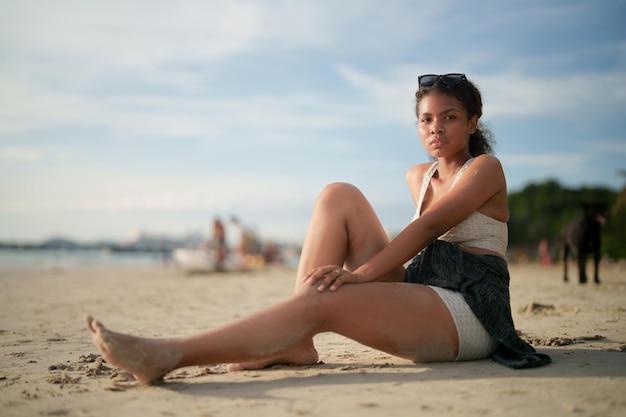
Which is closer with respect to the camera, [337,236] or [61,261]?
[337,236]

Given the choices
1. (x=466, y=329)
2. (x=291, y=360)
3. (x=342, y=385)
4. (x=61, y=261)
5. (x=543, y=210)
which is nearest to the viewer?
(x=342, y=385)

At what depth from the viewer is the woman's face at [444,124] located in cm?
320

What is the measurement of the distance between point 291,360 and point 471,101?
1.85m

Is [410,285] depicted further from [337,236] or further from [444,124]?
[444,124]

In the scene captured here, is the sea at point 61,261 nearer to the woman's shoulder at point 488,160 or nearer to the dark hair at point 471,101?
the dark hair at point 471,101

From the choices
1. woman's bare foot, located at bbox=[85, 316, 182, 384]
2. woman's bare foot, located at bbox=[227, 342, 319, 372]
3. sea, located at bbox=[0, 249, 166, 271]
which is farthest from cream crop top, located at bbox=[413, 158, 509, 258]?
sea, located at bbox=[0, 249, 166, 271]

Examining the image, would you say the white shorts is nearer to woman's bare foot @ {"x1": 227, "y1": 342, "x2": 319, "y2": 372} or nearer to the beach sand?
the beach sand

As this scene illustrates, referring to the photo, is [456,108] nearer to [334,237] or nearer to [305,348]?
[334,237]

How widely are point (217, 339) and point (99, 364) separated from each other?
3.85 feet

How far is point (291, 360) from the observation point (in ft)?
10.1

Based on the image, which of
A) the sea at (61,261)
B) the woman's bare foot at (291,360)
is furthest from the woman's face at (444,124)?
the sea at (61,261)

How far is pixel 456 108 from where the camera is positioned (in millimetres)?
3209

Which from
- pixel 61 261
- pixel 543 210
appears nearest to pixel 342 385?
pixel 543 210

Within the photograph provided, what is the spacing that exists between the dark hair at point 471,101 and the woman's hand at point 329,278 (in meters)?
1.29
